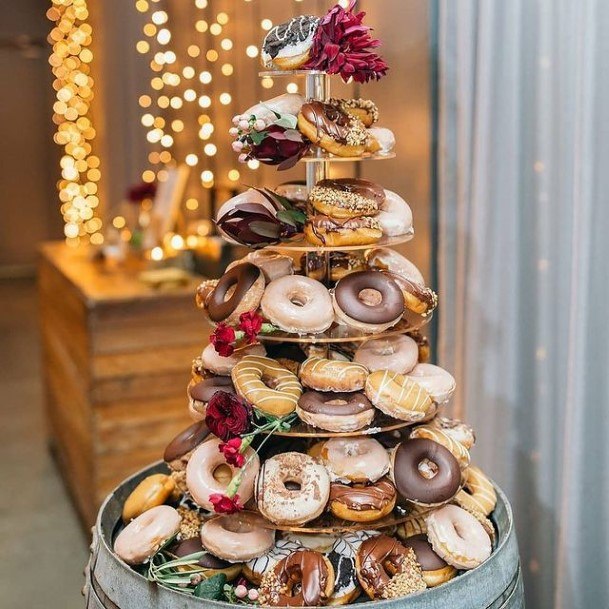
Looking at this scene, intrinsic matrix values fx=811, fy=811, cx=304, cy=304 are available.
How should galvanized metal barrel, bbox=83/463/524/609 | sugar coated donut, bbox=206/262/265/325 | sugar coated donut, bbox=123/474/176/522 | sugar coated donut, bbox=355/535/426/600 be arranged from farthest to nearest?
1. sugar coated donut, bbox=123/474/176/522
2. sugar coated donut, bbox=206/262/265/325
3. sugar coated donut, bbox=355/535/426/600
4. galvanized metal barrel, bbox=83/463/524/609

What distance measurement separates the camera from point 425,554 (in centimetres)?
138

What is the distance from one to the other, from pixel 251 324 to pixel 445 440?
1.35ft

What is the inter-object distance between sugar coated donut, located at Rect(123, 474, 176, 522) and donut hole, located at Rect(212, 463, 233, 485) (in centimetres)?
16

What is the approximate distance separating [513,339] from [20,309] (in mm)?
6028

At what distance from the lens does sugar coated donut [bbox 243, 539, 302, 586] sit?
1.38 m

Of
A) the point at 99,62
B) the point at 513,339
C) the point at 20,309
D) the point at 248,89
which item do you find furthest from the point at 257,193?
the point at 20,309

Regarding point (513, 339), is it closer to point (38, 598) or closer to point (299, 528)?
point (299, 528)

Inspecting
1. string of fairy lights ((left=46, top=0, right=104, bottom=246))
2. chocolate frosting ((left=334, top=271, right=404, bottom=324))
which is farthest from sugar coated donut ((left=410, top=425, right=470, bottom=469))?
string of fairy lights ((left=46, top=0, right=104, bottom=246))

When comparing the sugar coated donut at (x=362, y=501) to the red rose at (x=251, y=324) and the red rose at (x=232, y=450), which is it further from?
the red rose at (x=251, y=324)

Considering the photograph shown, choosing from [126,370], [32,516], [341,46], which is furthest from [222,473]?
[32,516]

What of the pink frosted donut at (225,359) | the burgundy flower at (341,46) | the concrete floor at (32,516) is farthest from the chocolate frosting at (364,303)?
the concrete floor at (32,516)

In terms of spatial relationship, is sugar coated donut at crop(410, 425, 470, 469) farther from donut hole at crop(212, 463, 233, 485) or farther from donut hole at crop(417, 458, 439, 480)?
donut hole at crop(212, 463, 233, 485)

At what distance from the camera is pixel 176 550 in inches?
56.3

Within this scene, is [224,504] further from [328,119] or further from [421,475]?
[328,119]
